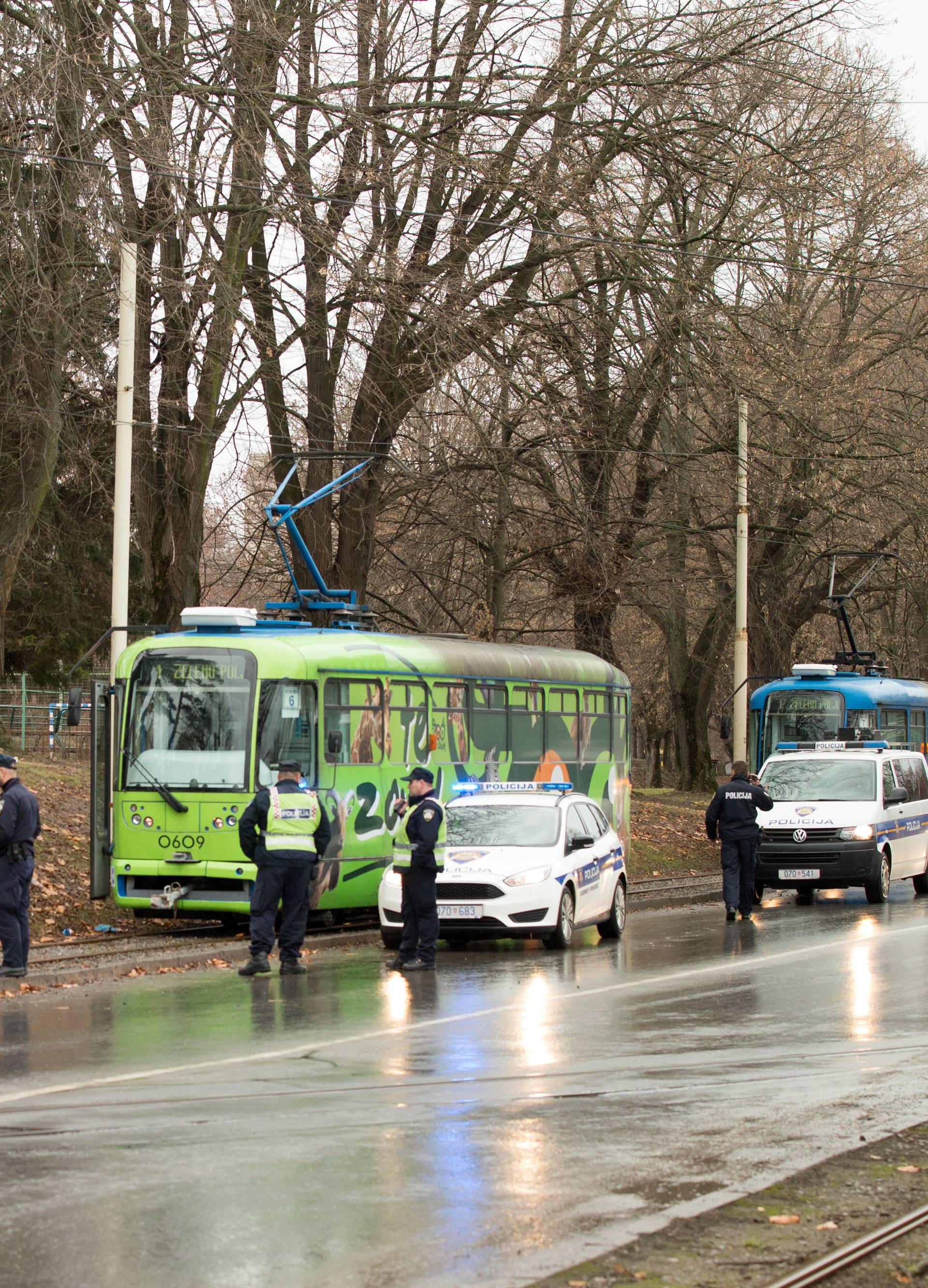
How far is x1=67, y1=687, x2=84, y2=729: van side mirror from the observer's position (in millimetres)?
17484

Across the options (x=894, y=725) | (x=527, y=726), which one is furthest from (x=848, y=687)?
(x=527, y=726)

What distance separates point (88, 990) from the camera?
13.9 m

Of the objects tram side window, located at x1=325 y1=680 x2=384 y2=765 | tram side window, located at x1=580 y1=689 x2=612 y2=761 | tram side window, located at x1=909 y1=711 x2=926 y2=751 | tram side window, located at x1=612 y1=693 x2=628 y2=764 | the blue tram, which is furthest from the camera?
tram side window, located at x1=909 y1=711 x2=926 y2=751

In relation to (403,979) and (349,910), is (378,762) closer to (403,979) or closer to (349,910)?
(349,910)

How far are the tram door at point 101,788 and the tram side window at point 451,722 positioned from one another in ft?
13.2

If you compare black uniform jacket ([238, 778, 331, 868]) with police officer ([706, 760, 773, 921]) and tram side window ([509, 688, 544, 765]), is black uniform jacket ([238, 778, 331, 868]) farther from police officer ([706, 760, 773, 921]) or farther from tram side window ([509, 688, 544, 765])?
tram side window ([509, 688, 544, 765])

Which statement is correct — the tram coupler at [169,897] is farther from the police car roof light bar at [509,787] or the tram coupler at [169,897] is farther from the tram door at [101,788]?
the police car roof light bar at [509,787]

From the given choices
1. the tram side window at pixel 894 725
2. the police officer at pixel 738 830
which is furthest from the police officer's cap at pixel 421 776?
the tram side window at pixel 894 725

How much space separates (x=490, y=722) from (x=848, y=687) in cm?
1159

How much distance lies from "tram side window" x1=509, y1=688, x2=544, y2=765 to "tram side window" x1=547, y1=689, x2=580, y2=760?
32 centimetres

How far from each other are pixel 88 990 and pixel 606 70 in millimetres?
16219

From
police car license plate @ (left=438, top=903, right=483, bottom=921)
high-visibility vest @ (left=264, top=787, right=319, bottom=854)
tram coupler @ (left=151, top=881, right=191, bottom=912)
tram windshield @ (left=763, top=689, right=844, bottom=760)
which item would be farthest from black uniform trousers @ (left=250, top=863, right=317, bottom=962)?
tram windshield @ (left=763, top=689, right=844, bottom=760)

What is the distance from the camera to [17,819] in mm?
13820

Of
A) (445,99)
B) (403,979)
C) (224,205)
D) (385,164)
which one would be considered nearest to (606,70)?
(445,99)
